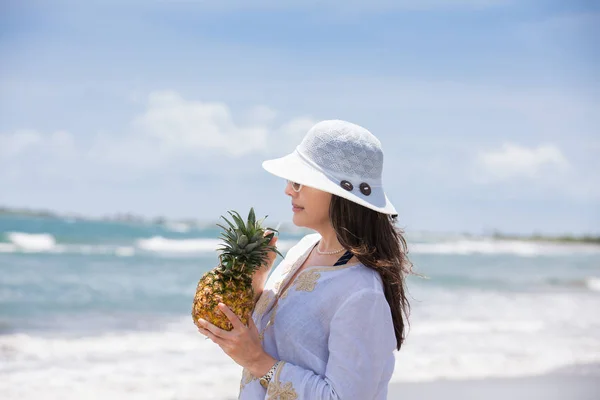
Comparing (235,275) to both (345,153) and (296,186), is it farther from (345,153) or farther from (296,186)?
(345,153)

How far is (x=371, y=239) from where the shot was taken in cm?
223

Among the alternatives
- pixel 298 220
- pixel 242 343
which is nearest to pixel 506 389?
pixel 298 220

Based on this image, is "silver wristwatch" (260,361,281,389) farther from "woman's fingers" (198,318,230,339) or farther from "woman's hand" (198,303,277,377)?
"woman's fingers" (198,318,230,339)

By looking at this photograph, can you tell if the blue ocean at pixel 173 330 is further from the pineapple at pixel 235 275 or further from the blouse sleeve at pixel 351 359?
the pineapple at pixel 235 275

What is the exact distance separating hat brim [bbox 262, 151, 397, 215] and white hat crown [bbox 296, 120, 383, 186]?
24 mm

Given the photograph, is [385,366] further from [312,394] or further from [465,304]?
[465,304]

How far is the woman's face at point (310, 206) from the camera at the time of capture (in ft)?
7.29

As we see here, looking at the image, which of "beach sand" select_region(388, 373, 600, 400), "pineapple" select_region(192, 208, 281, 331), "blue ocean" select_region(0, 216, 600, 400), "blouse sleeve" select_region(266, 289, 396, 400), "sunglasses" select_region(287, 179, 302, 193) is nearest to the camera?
"blouse sleeve" select_region(266, 289, 396, 400)

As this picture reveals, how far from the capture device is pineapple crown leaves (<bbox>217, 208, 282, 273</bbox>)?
221 cm

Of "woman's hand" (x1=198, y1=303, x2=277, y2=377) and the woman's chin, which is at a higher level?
the woman's chin

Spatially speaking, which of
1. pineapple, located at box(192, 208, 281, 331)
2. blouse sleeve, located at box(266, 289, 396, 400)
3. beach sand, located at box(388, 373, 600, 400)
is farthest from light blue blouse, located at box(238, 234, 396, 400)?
beach sand, located at box(388, 373, 600, 400)

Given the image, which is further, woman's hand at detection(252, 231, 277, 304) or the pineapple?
woman's hand at detection(252, 231, 277, 304)

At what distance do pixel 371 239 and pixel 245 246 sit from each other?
38cm

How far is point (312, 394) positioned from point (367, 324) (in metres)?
0.25
